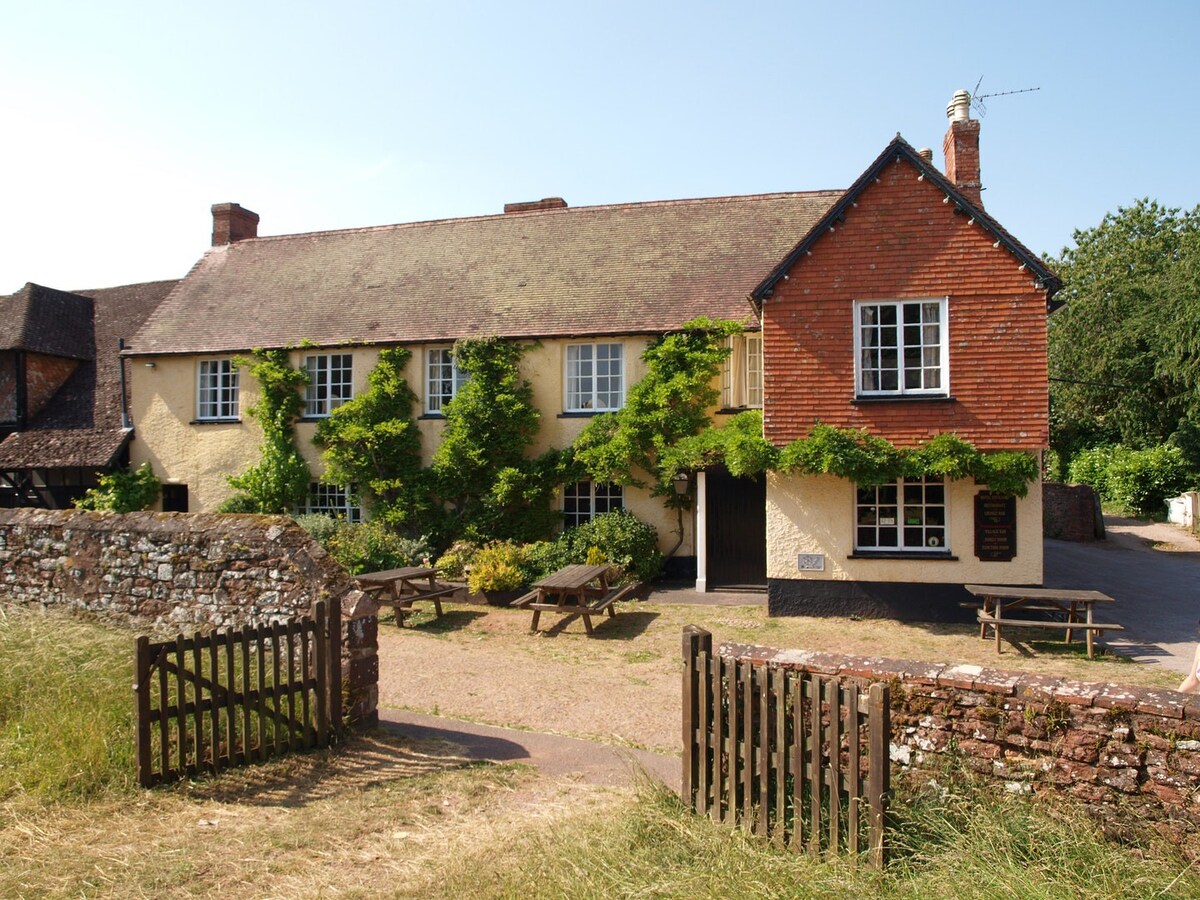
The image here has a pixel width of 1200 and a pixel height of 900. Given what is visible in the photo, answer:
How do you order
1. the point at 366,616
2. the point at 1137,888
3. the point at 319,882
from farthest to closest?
the point at 366,616
the point at 319,882
the point at 1137,888

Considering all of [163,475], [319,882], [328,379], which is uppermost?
[328,379]

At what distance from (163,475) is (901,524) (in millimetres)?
17261

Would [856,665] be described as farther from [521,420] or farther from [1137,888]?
[521,420]

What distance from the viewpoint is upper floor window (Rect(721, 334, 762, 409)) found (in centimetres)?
1647

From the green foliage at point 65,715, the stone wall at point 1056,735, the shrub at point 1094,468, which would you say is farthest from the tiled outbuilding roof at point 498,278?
the shrub at point 1094,468

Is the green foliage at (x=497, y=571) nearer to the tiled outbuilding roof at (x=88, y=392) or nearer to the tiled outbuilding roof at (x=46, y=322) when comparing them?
the tiled outbuilding roof at (x=88, y=392)

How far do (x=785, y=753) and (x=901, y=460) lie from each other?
353 inches

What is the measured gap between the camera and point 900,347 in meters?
13.7

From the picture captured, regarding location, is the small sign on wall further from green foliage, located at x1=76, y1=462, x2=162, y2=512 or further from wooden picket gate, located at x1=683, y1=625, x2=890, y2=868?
green foliage, located at x1=76, y1=462, x2=162, y2=512

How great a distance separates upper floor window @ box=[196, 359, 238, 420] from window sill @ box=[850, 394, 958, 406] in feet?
48.9

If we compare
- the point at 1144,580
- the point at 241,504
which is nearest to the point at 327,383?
the point at 241,504

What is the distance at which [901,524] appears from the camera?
45.5ft

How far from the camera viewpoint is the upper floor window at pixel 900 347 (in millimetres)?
13641

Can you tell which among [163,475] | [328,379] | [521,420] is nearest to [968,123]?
[521,420]
